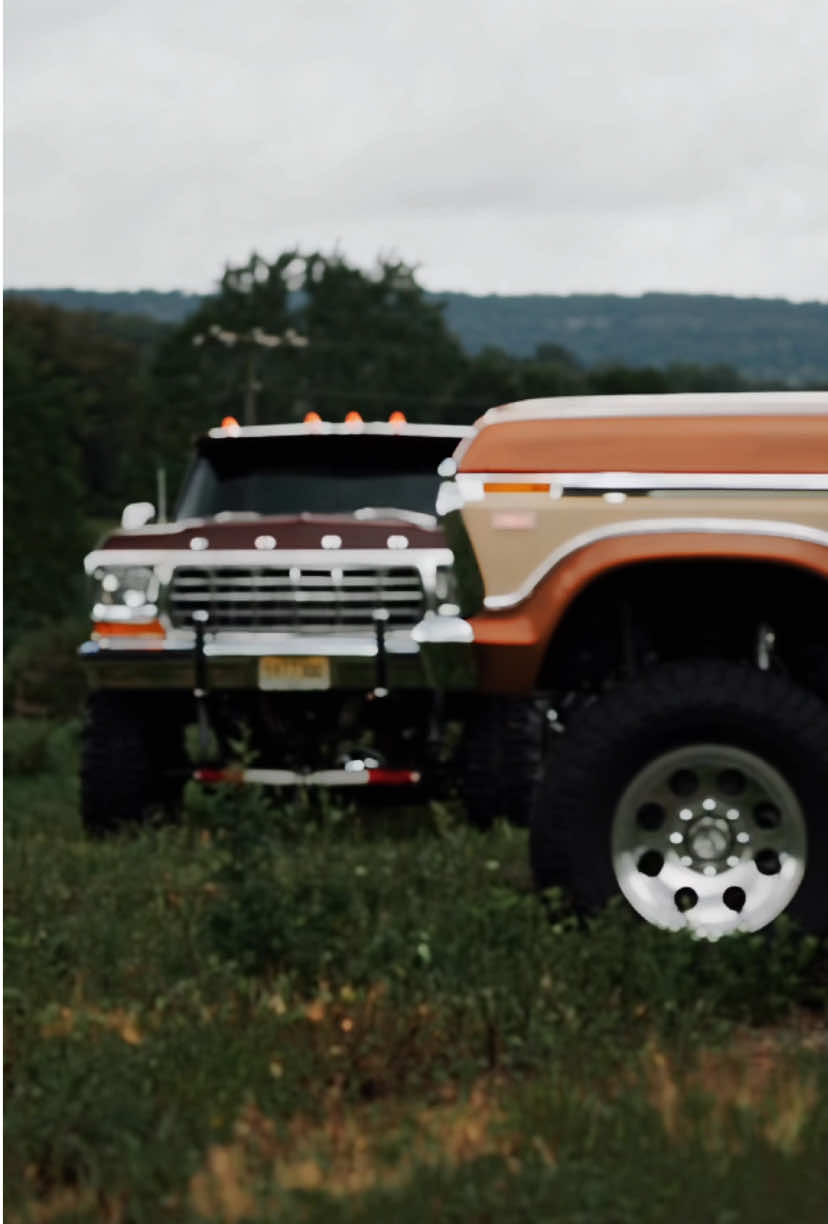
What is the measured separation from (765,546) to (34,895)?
320 centimetres

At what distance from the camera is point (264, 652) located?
10.9m

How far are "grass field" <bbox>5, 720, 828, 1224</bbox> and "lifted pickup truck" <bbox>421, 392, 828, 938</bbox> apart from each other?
0.66 ft

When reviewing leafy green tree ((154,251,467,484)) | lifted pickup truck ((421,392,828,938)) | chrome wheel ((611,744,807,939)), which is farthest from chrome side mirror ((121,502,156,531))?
leafy green tree ((154,251,467,484))

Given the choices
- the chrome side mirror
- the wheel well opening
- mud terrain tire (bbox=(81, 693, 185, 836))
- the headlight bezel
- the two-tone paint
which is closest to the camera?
the two-tone paint

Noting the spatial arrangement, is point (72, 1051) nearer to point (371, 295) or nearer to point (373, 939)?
point (373, 939)

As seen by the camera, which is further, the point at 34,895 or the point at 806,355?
the point at 806,355

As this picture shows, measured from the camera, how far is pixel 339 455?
12.1 metres

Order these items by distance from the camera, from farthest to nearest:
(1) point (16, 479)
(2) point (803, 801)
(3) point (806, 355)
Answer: (3) point (806, 355) → (1) point (16, 479) → (2) point (803, 801)

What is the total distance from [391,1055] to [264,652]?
5.12 metres

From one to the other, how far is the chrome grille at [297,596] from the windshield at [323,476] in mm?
938

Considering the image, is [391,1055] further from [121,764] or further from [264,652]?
[121,764]

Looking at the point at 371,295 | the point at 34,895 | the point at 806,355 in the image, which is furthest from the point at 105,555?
the point at 806,355

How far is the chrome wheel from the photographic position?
6820mm

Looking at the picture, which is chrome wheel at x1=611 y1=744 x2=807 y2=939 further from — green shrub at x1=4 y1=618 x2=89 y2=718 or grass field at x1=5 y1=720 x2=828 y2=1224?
green shrub at x1=4 y1=618 x2=89 y2=718
